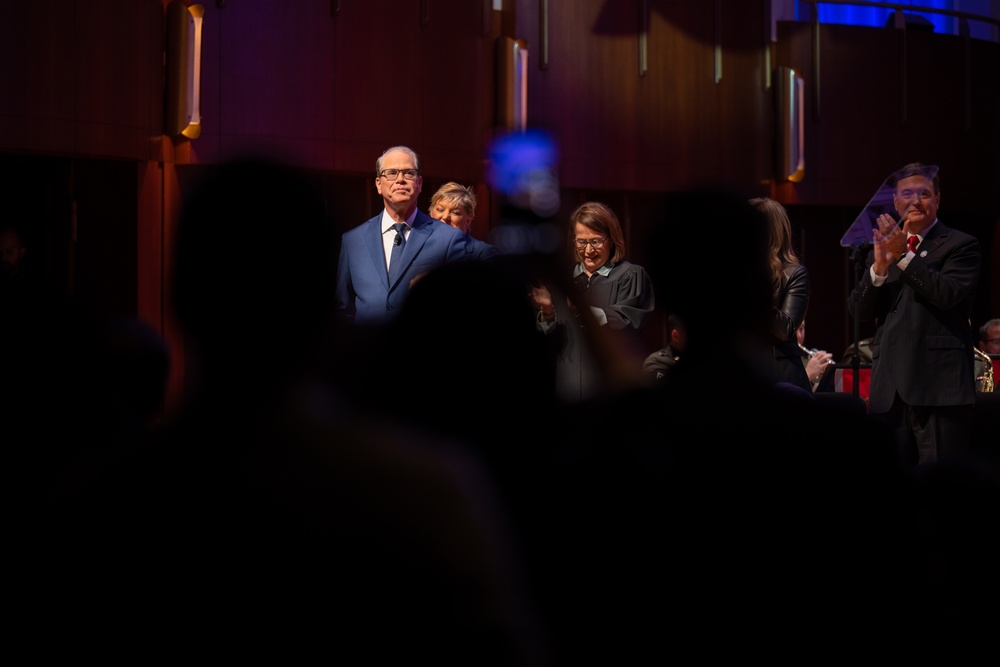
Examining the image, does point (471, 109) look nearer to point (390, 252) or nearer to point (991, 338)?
point (991, 338)

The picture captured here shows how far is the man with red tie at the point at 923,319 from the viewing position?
4270mm

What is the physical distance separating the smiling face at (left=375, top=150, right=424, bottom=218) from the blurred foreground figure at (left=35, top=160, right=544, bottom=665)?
11.5ft

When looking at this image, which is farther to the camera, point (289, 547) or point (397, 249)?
point (397, 249)

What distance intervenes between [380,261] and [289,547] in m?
3.47

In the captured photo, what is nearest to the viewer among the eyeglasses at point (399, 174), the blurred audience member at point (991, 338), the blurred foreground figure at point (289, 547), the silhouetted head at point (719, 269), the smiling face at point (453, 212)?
the blurred foreground figure at point (289, 547)

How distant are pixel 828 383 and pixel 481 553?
21.4 ft

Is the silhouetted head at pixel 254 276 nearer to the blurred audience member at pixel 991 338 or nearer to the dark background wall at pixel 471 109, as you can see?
the dark background wall at pixel 471 109

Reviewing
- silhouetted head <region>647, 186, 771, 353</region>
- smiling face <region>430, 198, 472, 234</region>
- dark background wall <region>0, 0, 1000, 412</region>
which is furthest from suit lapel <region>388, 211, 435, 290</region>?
silhouetted head <region>647, 186, 771, 353</region>

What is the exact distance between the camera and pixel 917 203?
4.36 meters

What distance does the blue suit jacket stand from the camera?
425cm

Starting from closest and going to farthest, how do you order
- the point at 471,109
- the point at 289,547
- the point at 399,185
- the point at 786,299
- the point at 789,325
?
the point at 289,547 → the point at 789,325 → the point at 786,299 → the point at 399,185 → the point at 471,109

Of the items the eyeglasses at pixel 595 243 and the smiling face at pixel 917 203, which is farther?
the eyeglasses at pixel 595 243

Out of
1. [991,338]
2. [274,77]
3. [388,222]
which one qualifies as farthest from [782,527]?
[991,338]

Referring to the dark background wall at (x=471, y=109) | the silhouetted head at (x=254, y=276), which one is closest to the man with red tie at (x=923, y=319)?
the dark background wall at (x=471, y=109)
